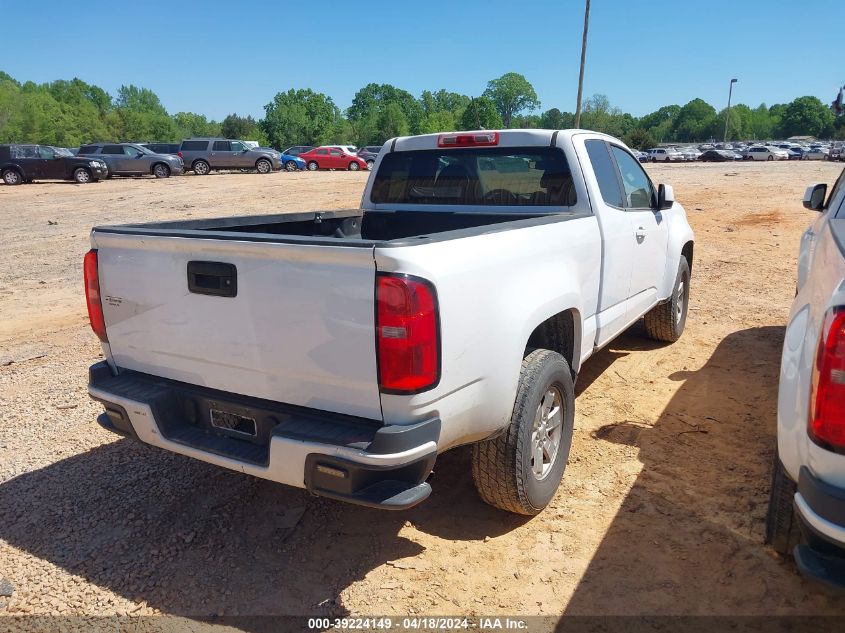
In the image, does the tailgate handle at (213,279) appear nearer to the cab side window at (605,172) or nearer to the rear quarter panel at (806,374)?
the rear quarter panel at (806,374)

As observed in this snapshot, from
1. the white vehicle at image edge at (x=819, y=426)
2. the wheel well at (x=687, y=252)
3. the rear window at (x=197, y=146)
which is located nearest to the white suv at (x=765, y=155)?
the rear window at (x=197, y=146)

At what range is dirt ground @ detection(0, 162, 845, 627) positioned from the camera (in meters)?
2.79

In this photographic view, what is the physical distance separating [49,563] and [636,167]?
492 cm

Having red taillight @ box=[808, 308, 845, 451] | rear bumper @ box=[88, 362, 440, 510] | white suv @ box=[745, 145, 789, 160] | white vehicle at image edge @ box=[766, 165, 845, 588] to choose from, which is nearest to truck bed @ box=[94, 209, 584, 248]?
rear bumper @ box=[88, 362, 440, 510]

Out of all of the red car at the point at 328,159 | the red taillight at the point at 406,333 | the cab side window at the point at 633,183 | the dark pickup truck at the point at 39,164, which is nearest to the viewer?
the red taillight at the point at 406,333

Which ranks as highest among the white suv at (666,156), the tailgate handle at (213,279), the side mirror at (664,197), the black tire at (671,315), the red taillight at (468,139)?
the red taillight at (468,139)

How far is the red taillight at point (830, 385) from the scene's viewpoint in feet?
6.28

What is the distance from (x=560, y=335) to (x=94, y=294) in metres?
2.54

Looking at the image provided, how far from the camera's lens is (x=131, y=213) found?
17031 millimetres

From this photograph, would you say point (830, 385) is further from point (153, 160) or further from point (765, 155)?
point (765, 155)

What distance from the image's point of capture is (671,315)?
19.5 feet

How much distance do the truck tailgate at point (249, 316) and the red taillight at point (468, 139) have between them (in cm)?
227

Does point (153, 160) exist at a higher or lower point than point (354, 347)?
lower

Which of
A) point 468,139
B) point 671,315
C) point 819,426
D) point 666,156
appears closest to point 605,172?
point 468,139
